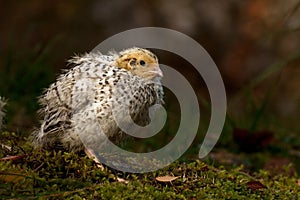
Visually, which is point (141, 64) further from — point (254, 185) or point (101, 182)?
point (254, 185)

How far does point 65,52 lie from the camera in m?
8.25

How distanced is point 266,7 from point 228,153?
16.3 feet

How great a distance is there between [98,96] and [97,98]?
0.04 ft

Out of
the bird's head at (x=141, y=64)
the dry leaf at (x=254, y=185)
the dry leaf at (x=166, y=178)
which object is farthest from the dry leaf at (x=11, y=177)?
the dry leaf at (x=254, y=185)

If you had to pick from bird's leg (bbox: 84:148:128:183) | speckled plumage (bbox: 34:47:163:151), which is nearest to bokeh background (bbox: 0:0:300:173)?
speckled plumage (bbox: 34:47:163:151)

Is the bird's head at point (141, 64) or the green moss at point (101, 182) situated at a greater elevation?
the bird's head at point (141, 64)

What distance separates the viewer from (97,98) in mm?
3061

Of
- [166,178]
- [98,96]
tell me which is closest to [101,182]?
[166,178]

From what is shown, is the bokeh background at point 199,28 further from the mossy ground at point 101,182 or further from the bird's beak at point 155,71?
the mossy ground at point 101,182

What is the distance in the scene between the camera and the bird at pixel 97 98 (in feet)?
9.91

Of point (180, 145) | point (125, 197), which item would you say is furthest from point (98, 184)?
point (180, 145)

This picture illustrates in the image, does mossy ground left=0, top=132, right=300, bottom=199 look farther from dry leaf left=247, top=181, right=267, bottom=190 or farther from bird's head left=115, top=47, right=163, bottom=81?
bird's head left=115, top=47, right=163, bottom=81

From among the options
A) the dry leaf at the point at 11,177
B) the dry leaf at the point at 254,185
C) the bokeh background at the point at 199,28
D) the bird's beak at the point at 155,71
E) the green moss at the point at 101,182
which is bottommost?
the dry leaf at the point at 11,177

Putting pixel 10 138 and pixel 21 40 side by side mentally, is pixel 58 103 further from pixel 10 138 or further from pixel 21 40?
pixel 21 40
